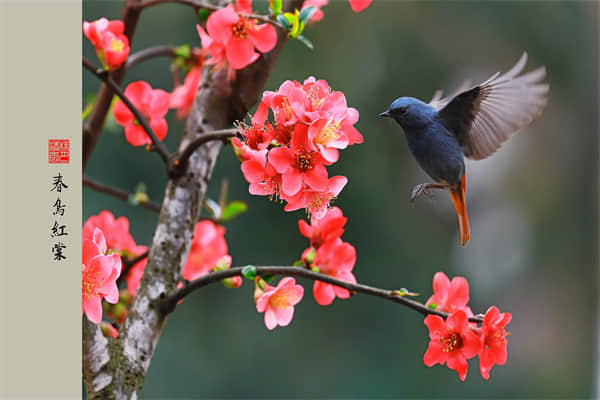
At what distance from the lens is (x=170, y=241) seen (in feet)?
1.78

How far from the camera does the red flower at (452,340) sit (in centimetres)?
44

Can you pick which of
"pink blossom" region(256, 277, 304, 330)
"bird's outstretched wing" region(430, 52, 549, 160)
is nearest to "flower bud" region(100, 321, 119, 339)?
"pink blossom" region(256, 277, 304, 330)

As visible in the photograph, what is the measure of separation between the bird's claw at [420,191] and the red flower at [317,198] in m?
0.07

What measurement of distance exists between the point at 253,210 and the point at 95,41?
1472mm

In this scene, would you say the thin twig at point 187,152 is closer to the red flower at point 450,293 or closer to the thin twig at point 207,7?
the thin twig at point 207,7

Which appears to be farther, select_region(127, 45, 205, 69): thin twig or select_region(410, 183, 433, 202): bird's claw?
select_region(127, 45, 205, 69): thin twig

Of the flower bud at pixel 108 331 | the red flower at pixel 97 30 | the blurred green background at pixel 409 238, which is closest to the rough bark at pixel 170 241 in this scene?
the flower bud at pixel 108 331

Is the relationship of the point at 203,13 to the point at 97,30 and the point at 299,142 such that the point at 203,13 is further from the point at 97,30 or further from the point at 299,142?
the point at 299,142

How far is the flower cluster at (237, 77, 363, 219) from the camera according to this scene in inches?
14.7

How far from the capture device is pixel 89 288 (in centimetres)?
39

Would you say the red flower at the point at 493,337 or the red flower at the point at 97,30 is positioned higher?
the red flower at the point at 97,30

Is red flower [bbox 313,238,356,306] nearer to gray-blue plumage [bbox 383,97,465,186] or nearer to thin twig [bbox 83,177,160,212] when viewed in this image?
gray-blue plumage [bbox 383,97,465,186]

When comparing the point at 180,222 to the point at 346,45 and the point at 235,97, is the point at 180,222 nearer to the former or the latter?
the point at 235,97
